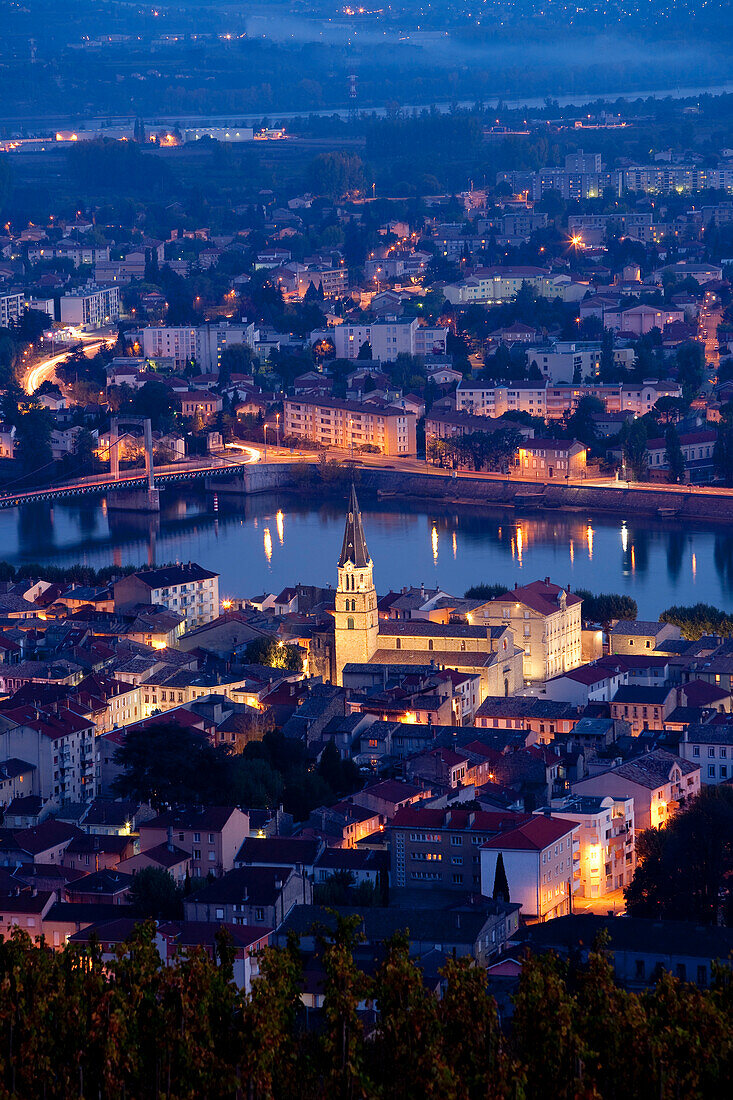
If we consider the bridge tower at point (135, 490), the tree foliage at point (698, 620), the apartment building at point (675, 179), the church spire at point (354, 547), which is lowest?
the bridge tower at point (135, 490)

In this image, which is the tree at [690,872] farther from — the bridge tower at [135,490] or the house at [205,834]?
the bridge tower at [135,490]

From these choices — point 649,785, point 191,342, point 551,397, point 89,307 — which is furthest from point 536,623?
point 89,307

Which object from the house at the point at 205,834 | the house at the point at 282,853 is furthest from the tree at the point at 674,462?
the house at the point at 282,853

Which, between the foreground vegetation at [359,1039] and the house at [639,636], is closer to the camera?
the foreground vegetation at [359,1039]

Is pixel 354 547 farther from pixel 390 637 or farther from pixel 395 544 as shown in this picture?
pixel 395 544

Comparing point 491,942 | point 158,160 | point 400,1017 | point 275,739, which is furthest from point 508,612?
point 158,160

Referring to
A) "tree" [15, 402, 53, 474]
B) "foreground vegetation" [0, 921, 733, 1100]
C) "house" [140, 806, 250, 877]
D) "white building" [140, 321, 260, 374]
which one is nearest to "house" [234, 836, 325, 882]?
"house" [140, 806, 250, 877]
